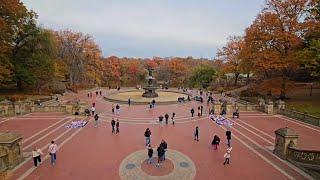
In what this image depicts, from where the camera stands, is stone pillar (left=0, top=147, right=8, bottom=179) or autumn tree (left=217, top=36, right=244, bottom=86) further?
autumn tree (left=217, top=36, right=244, bottom=86)

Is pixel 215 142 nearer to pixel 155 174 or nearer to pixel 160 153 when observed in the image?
pixel 160 153

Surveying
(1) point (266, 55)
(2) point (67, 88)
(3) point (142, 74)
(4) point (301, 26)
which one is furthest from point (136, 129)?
(3) point (142, 74)

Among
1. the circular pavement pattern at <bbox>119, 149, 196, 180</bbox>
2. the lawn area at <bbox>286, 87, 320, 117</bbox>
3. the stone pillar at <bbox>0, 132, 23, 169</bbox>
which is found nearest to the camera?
the circular pavement pattern at <bbox>119, 149, 196, 180</bbox>

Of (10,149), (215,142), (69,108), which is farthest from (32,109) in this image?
(215,142)

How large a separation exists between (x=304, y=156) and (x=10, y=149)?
16105 mm

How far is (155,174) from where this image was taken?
1341cm

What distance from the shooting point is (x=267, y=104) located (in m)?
30.5

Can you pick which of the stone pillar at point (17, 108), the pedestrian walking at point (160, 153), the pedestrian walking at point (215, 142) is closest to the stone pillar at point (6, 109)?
the stone pillar at point (17, 108)

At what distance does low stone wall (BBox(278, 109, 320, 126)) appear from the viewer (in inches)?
962

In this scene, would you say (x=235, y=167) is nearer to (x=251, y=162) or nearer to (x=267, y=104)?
(x=251, y=162)

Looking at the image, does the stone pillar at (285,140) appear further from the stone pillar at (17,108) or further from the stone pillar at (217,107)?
A: the stone pillar at (17,108)

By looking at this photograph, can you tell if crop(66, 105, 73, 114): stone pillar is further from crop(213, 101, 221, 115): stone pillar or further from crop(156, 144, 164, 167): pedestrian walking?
crop(156, 144, 164, 167): pedestrian walking

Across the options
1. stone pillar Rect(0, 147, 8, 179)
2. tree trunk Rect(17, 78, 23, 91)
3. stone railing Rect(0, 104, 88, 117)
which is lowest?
stone pillar Rect(0, 147, 8, 179)

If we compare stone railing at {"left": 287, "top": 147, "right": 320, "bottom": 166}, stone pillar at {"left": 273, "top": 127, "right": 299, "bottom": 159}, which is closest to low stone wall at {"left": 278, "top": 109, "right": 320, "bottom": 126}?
stone pillar at {"left": 273, "top": 127, "right": 299, "bottom": 159}
